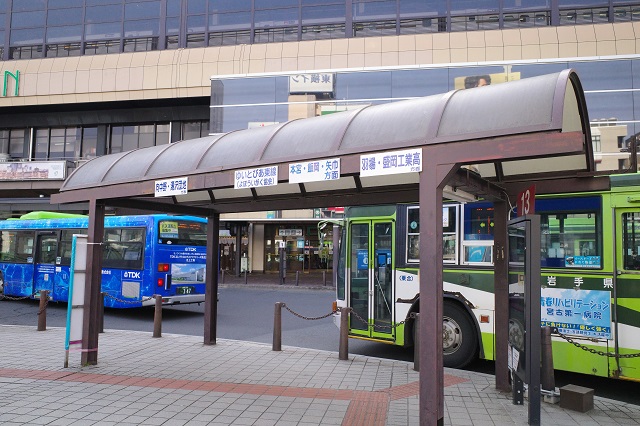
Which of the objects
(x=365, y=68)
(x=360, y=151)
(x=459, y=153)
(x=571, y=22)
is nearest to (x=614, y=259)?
(x=459, y=153)

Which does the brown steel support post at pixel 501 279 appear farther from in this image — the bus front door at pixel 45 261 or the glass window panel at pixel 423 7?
the glass window panel at pixel 423 7

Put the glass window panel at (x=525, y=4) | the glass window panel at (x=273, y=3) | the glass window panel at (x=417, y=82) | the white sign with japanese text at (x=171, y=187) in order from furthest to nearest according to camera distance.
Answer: the glass window panel at (x=273, y=3)
the glass window panel at (x=525, y=4)
the glass window panel at (x=417, y=82)
the white sign with japanese text at (x=171, y=187)

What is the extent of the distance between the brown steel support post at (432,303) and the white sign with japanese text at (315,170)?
1162 millimetres

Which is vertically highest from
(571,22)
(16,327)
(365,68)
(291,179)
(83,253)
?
(571,22)

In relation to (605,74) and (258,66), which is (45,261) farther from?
(605,74)

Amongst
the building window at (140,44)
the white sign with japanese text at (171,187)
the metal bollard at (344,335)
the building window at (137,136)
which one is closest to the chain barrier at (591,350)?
the metal bollard at (344,335)

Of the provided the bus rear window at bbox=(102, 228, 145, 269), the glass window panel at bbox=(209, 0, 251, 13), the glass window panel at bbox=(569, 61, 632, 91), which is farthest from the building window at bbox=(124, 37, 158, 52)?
the glass window panel at bbox=(569, 61, 632, 91)

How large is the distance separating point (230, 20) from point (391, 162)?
29886 millimetres

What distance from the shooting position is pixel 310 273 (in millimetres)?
35938

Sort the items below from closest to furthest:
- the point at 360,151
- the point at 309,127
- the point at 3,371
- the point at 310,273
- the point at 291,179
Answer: the point at 360,151
the point at 291,179
the point at 309,127
the point at 3,371
the point at 310,273

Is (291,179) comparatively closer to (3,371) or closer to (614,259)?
(614,259)

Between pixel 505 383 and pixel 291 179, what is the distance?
4.08 m

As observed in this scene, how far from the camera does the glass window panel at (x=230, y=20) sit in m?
31.9

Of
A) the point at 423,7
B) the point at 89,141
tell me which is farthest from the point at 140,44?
the point at 423,7
